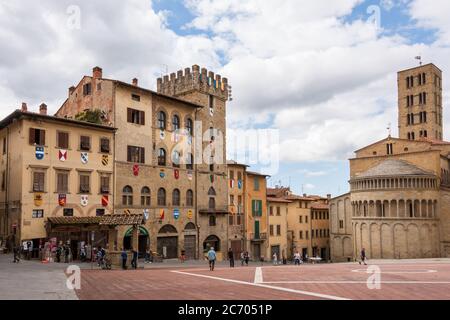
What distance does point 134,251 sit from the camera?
3052cm

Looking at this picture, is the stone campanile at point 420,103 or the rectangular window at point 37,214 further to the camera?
the stone campanile at point 420,103

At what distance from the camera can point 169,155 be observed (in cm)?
4725

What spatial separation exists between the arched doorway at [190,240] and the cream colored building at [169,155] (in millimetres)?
107

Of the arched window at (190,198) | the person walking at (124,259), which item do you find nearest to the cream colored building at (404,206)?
the arched window at (190,198)

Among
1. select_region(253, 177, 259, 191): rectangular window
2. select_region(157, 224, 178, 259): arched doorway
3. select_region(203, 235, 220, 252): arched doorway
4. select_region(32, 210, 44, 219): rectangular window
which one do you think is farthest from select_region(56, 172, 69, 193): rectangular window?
select_region(253, 177, 259, 191): rectangular window

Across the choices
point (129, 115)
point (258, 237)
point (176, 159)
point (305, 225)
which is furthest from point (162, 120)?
point (305, 225)

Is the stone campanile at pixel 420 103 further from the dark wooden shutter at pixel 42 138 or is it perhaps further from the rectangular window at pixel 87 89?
the dark wooden shutter at pixel 42 138

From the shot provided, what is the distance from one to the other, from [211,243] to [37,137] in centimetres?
2361

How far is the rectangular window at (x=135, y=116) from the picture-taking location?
Result: 43.8m

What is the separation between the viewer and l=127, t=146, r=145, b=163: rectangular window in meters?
43.4

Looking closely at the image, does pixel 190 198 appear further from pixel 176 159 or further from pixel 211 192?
pixel 176 159
